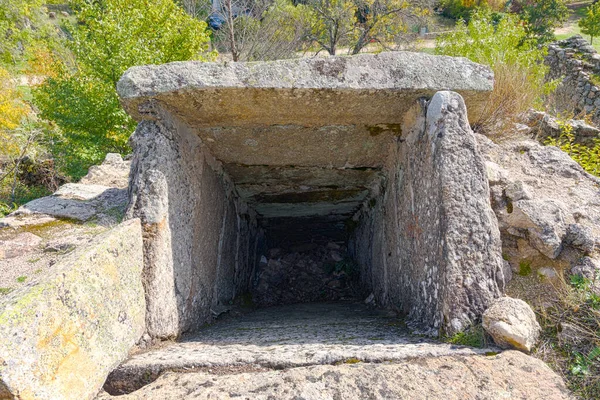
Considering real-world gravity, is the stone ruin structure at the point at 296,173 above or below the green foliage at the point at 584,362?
above

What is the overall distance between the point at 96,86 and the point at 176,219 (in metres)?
4.75

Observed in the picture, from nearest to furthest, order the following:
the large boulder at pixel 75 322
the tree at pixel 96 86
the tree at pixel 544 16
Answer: the large boulder at pixel 75 322 < the tree at pixel 96 86 < the tree at pixel 544 16

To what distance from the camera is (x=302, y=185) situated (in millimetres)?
3553

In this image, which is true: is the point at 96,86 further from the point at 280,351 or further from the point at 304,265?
the point at 280,351

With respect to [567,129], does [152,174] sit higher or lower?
lower

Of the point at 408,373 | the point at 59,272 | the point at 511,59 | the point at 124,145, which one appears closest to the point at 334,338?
the point at 408,373

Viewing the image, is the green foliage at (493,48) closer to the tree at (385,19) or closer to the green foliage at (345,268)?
the green foliage at (345,268)

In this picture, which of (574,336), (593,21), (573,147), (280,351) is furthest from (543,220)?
(593,21)

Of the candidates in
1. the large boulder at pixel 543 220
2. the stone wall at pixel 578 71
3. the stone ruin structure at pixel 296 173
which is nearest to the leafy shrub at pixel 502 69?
the stone ruin structure at pixel 296 173

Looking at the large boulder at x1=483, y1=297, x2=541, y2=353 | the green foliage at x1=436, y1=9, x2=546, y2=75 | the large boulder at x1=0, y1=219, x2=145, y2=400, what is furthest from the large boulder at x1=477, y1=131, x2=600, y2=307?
the large boulder at x1=0, y1=219, x2=145, y2=400

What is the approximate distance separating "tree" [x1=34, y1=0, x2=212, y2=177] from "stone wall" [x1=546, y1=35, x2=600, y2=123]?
774 centimetres

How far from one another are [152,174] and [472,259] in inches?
62.9

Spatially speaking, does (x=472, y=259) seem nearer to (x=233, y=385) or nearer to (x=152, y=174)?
(x=233, y=385)

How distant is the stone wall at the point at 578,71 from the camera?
7.58 m
